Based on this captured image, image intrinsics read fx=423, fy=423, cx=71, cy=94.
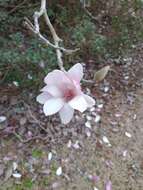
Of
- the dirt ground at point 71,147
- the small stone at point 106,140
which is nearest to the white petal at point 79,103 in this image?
the dirt ground at point 71,147

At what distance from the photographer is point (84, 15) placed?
2.27 metres

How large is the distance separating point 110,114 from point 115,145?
0.19 m

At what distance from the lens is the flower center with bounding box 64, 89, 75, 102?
87cm

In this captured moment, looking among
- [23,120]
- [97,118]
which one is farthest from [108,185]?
[23,120]

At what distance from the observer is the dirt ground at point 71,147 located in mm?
1836

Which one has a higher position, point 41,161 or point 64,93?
point 64,93

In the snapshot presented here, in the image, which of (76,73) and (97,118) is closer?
(76,73)

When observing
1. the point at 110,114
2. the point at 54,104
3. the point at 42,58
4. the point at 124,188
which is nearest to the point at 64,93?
the point at 54,104

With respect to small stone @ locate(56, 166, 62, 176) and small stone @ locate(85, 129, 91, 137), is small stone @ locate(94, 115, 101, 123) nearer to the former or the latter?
small stone @ locate(85, 129, 91, 137)

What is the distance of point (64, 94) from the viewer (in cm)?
87

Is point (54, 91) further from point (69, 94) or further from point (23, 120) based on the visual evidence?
point (23, 120)

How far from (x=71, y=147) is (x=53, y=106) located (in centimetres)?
114

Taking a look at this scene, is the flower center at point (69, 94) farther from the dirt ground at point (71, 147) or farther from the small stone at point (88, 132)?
the small stone at point (88, 132)

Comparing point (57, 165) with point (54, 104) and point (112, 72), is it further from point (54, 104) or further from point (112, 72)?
point (54, 104)
